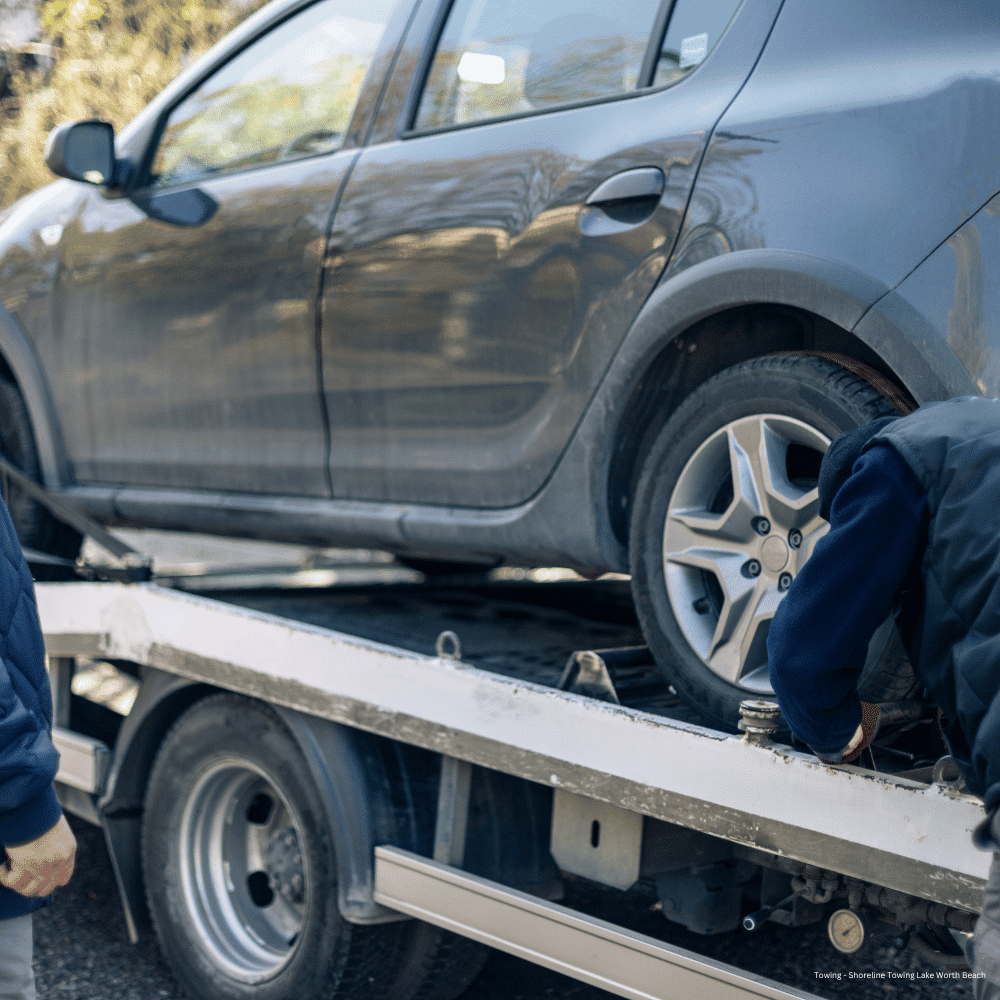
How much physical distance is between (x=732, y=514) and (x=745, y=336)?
39 cm

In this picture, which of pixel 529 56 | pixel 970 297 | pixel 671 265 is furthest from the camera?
pixel 529 56

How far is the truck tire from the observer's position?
8.80ft

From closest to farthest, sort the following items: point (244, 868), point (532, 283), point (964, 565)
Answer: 1. point (964, 565)
2. point (532, 283)
3. point (244, 868)

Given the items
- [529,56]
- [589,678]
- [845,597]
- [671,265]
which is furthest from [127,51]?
[845,597]

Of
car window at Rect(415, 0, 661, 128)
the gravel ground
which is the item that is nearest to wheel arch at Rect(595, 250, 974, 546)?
car window at Rect(415, 0, 661, 128)

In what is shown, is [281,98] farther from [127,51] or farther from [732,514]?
[127,51]

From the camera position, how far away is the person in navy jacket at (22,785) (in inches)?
66.3

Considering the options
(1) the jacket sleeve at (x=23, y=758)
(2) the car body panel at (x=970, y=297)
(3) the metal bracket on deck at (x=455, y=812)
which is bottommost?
(3) the metal bracket on deck at (x=455, y=812)

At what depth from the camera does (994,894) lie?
143cm

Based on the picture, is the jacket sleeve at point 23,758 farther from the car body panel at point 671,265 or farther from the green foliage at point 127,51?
the green foliage at point 127,51

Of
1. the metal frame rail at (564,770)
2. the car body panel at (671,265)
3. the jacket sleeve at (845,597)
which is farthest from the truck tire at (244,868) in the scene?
the jacket sleeve at (845,597)

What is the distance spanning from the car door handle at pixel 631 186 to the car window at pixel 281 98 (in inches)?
37.7

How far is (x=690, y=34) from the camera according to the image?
238 centimetres

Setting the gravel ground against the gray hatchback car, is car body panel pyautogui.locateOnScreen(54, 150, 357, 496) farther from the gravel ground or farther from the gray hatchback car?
the gravel ground
